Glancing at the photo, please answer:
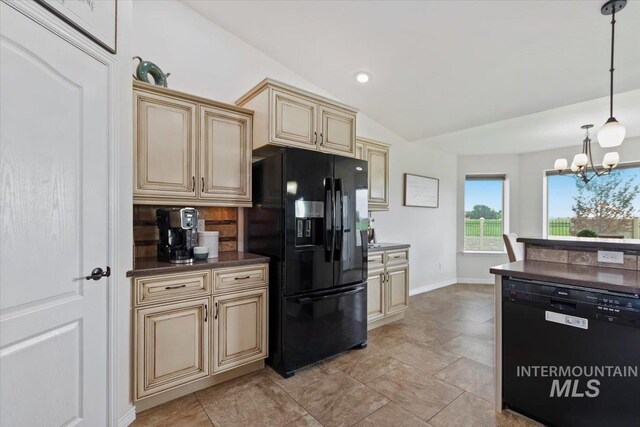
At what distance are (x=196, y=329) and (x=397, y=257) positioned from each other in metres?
2.32

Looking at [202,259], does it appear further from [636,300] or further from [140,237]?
[636,300]

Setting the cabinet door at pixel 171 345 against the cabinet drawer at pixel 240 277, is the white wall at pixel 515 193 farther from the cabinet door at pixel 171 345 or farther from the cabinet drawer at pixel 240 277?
the cabinet door at pixel 171 345

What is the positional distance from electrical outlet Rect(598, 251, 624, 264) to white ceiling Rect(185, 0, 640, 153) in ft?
5.70

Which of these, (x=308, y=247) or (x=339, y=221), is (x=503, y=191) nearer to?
(x=339, y=221)

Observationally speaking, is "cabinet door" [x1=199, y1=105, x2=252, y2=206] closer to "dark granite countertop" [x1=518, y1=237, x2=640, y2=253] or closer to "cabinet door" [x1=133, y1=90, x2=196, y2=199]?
"cabinet door" [x1=133, y1=90, x2=196, y2=199]

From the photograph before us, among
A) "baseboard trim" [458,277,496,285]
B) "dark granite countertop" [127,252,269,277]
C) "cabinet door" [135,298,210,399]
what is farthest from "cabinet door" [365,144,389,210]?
"baseboard trim" [458,277,496,285]

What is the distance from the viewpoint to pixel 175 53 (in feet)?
8.46

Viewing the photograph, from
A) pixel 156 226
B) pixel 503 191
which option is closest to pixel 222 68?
pixel 156 226

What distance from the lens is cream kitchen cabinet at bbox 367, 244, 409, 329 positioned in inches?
128

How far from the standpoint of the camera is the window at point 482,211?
5.80 meters

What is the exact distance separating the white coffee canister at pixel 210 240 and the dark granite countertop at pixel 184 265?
0.23 ft

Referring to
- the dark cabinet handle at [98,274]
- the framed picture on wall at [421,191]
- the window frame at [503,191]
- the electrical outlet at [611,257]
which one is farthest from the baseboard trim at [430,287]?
the dark cabinet handle at [98,274]

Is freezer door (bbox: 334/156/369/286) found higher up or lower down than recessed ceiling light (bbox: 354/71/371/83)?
lower down

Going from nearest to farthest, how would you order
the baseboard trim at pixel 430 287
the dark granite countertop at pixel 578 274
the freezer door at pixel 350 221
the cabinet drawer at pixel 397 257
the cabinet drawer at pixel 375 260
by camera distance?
the dark granite countertop at pixel 578 274 < the freezer door at pixel 350 221 < the cabinet drawer at pixel 375 260 < the cabinet drawer at pixel 397 257 < the baseboard trim at pixel 430 287
